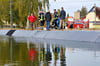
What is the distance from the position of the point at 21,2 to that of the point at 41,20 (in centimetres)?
1694

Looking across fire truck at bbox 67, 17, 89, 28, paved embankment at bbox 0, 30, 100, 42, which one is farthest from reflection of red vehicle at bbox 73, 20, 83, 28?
paved embankment at bbox 0, 30, 100, 42

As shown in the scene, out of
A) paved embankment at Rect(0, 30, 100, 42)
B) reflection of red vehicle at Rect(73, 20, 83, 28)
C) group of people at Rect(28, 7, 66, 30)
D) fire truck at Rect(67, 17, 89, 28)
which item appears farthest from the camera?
reflection of red vehicle at Rect(73, 20, 83, 28)

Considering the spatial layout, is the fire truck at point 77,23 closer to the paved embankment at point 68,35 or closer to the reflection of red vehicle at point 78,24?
the reflection of red vehicle at point 78,24

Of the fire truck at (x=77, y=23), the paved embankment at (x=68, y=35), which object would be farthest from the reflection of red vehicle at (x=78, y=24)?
the paved embankment at (x=68, y=35)

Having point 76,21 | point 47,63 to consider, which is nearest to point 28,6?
point 76,21

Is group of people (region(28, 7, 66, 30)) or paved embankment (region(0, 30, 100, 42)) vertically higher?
group of people (region(28, 7, 66, 30))

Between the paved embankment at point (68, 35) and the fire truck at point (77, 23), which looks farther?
the fire truck at point (77, 23)

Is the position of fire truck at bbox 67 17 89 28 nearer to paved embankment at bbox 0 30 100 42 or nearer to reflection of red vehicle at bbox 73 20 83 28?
reflection of red vehicle at bbox 73 20 83 28

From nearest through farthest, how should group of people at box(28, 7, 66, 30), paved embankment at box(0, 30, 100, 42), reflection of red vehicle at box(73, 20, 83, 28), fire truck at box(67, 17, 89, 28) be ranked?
1. paved embankment at box(0, 30, 100, 42)
2. group of people at box(28, 7, 66, 30)
3. fire truck at box(67, 17, 89, 28)
4. reflection of red vehicle at box(73, 20, 83, 28)

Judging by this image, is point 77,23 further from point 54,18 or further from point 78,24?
point 54,18

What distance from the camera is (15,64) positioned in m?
11.6

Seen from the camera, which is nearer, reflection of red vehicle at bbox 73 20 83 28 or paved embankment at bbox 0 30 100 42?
paved embankment at bbox 0 30 100 42

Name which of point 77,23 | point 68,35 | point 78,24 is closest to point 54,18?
point 68,35

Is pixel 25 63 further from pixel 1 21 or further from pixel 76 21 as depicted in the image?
pixel 1 21
